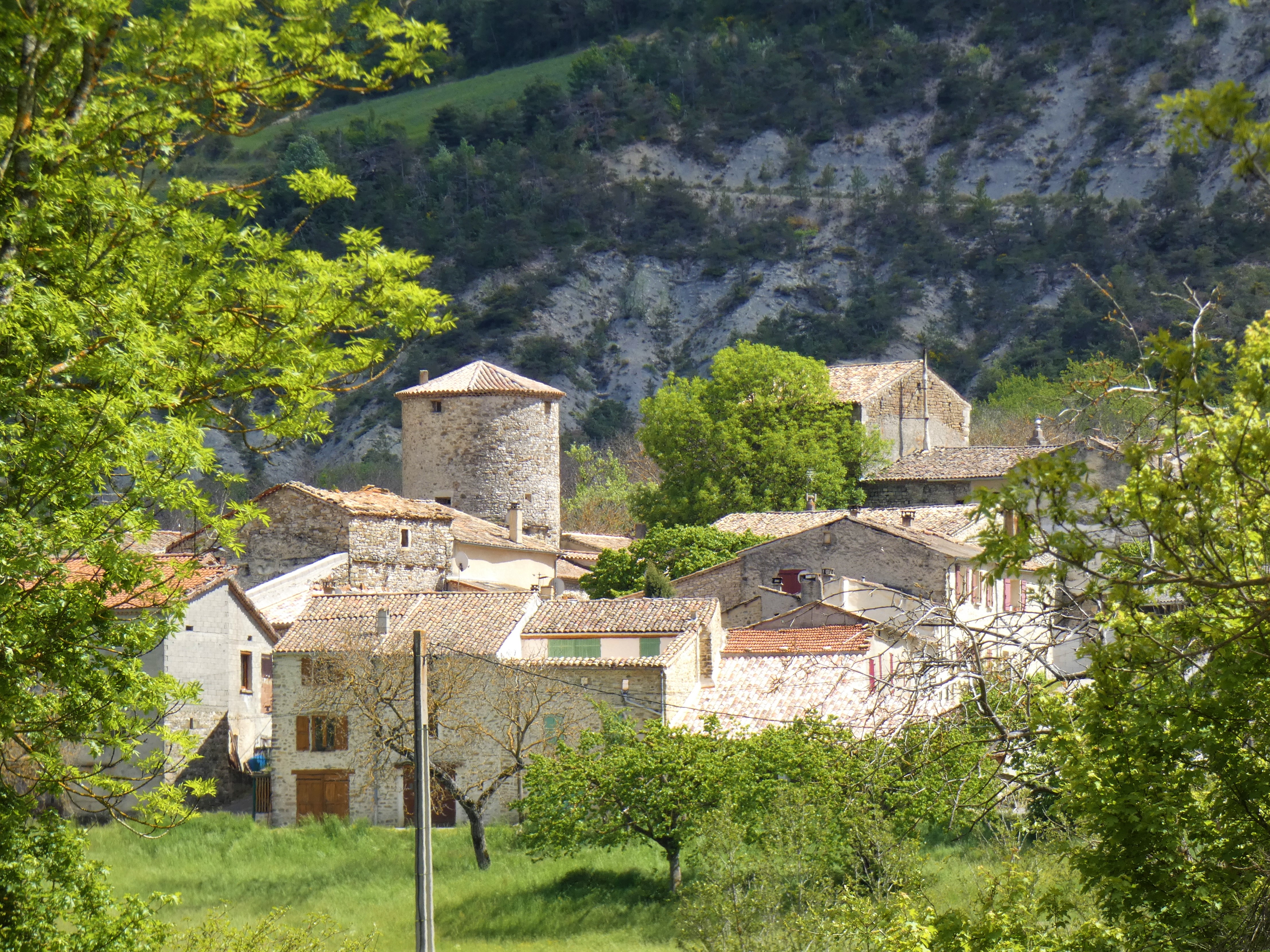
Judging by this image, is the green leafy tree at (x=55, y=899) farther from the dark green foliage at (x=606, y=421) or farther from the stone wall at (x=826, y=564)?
the dark green foliage at (x=606, y=421)

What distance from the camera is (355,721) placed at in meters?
34.4

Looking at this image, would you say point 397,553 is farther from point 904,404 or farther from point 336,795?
point 904,404

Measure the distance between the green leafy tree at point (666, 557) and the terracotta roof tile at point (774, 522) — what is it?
1058 mm

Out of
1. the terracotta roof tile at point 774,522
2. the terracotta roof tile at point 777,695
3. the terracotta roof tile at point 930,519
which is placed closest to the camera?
the terracotta roof tile at point 777,695

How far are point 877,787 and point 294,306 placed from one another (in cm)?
1494

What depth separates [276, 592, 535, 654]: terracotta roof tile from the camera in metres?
34.2

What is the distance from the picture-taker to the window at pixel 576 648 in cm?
3362

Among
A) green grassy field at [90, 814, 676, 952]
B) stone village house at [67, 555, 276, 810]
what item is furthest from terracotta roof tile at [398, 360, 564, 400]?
green grassy field at [90, 814, 676, 952]

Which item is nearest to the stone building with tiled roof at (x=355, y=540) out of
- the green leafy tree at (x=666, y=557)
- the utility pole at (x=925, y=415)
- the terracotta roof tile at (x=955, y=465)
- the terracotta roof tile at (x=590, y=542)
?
the green leafy tree at (x=666, y=557)

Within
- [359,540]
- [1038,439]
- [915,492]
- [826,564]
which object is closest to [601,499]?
[1038,439]

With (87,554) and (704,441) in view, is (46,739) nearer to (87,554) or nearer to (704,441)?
(87,554)

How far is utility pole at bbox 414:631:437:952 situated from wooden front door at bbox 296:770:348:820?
17.4m

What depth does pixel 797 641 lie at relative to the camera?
34.7m

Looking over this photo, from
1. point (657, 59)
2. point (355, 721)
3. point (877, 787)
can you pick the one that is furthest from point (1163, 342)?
point (657, 59)
